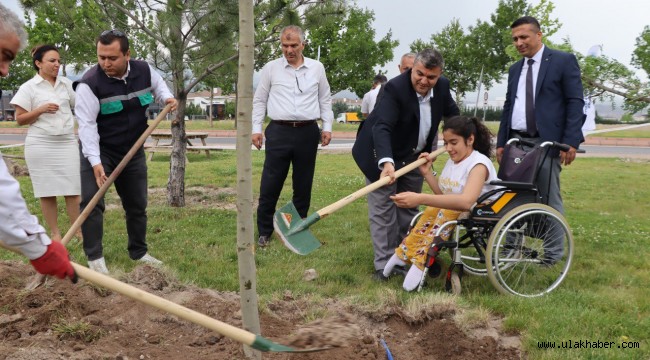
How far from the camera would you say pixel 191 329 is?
3.14 meters

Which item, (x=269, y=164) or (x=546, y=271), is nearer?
(x=546, y=271)

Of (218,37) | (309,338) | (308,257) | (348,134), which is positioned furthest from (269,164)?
(348,134)

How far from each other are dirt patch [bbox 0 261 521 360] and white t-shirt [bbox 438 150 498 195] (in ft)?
3.00

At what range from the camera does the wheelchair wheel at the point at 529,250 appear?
358 cm

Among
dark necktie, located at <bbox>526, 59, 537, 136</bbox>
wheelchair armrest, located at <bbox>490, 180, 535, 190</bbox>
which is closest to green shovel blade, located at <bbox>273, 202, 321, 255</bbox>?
wheelchair armrest, located at <bbox>490, 180, 535, 190</bbox>

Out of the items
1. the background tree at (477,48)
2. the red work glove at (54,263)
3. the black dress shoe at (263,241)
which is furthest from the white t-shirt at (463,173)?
the background tree at (477,48)

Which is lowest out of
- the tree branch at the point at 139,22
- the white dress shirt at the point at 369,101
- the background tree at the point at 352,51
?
the white dress shirt at the point at 369,101

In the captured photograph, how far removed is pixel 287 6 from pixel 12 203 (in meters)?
4.53

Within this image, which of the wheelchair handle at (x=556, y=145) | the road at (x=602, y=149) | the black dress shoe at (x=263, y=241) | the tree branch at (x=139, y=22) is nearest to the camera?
the wheelchair handle at (x=556, y=145)

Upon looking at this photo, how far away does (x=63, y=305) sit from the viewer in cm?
323

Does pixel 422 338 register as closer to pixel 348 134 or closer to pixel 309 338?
pixel 309 338

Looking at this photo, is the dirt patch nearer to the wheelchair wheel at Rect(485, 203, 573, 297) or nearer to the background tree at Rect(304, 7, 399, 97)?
the wheelchair wheel at Rect(485, 203, 573, 297)

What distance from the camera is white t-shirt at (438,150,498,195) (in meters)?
3.82

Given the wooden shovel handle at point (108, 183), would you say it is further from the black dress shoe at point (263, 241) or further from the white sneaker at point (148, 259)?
the black dress shoe at point (263, 241)
